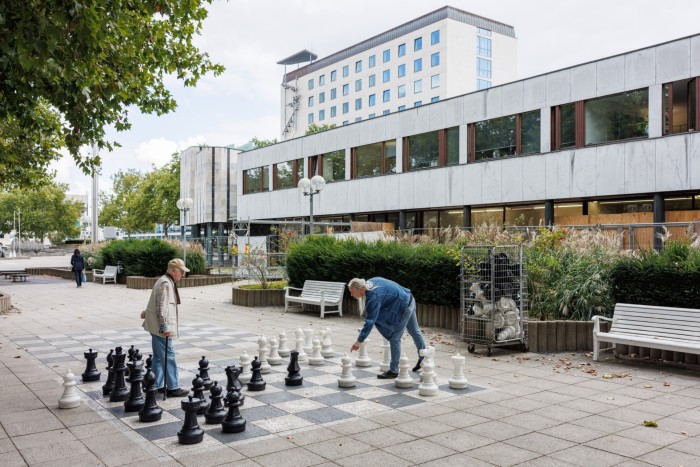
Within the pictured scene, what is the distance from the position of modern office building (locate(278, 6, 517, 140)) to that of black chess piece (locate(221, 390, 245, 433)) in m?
66.5

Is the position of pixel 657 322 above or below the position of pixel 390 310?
below

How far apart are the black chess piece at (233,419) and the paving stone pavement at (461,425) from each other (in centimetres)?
23

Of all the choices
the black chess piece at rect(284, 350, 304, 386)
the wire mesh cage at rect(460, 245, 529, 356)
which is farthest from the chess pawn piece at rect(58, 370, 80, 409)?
the wire mesh cage at rect(460, 245, 529, 356)

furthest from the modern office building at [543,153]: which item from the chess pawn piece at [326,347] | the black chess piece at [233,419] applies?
the black chess piece at [233,419]

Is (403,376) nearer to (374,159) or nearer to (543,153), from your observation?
(543,153)

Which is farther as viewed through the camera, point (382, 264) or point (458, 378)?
point (382, 264)

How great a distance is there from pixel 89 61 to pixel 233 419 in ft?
16.6

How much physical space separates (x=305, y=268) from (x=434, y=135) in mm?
16635

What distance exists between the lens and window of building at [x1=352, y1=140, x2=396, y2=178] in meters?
34.4

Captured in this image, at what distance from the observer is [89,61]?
25.6ft

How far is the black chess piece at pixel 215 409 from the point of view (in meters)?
6.02

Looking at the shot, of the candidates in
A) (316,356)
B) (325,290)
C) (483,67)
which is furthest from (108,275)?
(483,67)

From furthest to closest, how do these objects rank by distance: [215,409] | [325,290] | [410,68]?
[410,68] < [325,290] < [215,409]

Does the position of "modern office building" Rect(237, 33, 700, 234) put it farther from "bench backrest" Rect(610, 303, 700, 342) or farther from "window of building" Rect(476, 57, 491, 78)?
"window of building" Rect(476, 57, 491, 78)
